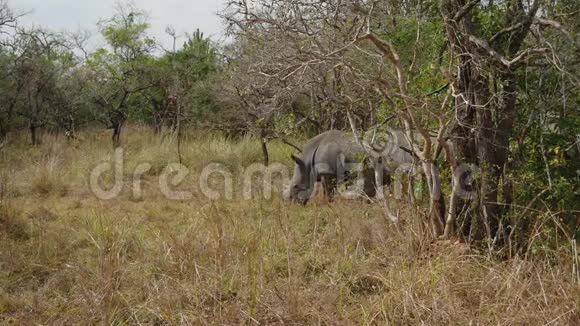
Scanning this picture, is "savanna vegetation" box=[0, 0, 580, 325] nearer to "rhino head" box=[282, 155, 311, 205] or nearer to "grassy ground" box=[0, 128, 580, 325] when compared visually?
"grassy ground" box=[0, 128, 580, 325]

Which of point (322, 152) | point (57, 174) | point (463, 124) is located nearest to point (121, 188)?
point (57, 174)

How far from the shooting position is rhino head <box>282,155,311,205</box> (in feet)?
25.1

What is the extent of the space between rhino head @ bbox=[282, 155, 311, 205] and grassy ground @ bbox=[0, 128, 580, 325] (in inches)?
59.5

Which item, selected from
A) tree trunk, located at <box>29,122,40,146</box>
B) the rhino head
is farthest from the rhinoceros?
tree trunk, located at <box>29,122,40,146</box>

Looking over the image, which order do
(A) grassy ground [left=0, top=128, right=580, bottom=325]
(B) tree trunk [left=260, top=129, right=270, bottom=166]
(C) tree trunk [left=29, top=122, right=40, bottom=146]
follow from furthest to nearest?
(C) tree trunk [left=29, top=122, right=40, bottom=146], (B) tree trunk [left=260, top=129, right=270, bottom=166], (A) grassy ground [left=0, top=128, right=580, bottom=325]

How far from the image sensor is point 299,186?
7.89 metres

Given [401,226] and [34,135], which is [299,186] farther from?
[34,135]

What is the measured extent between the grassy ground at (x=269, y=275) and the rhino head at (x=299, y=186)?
1.51 meters

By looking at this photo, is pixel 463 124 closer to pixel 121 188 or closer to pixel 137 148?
pixel 121 188

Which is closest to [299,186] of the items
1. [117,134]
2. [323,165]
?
[323,165]

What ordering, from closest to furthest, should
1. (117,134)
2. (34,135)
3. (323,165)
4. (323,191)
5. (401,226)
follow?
(401,226) → (323,191) → (323,165) → (34,135) → (117,134)

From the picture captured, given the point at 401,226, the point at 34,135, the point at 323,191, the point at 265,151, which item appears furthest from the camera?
the point at 34,135

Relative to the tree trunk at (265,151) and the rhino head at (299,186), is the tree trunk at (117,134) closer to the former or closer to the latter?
the tree trunk at (265,151)

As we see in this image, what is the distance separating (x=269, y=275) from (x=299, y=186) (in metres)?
3.79
